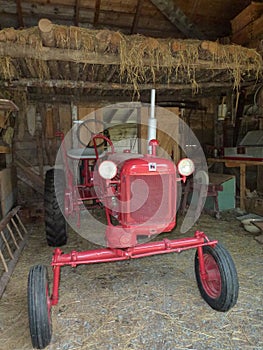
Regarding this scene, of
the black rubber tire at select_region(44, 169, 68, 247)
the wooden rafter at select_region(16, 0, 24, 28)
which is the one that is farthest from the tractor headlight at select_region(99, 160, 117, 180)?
the wooden rafter at select_region(16, 0, 24, 28)

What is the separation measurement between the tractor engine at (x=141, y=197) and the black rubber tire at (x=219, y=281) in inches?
14.3

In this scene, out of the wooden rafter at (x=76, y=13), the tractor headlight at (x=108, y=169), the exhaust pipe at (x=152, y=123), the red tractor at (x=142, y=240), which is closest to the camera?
the red tractor at (x=142, y=240)

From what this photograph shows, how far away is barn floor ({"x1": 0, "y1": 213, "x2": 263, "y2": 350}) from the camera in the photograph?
1604mm

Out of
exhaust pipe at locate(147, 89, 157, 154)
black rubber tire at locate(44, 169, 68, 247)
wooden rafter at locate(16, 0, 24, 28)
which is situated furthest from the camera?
wooden rafter at locate(16, 0, 24, 28)

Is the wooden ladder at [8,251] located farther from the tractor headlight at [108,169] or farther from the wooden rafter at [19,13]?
the wooden rafter at [19,13]

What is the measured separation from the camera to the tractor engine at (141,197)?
1.78 meters

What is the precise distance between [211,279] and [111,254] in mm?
738

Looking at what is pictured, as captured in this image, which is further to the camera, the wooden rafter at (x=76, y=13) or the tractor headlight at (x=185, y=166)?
the wooden rafter at (x=76, y=13)

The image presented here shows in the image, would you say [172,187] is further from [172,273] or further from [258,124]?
[258,124]

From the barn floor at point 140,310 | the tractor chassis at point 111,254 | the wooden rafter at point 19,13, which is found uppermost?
the wooden rafter at point 19,13

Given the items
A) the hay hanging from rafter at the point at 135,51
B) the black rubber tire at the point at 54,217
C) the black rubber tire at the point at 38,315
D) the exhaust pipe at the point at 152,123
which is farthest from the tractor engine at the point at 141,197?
the hay hanging from rafter at the point at 135,51

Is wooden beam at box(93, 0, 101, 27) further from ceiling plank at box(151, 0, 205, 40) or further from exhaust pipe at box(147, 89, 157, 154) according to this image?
exhaust pipe at box(147, 89, 157, 154)

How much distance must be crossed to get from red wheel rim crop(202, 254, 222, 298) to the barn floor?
0.11 m

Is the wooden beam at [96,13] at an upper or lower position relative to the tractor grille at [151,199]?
upper
